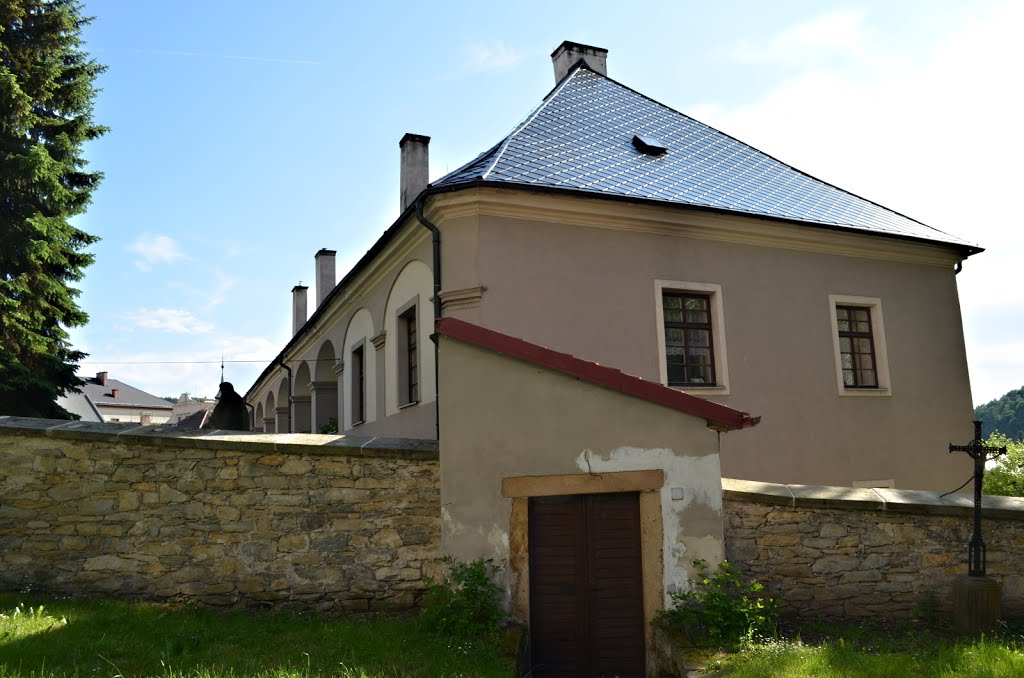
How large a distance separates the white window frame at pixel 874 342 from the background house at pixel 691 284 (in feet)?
0.08

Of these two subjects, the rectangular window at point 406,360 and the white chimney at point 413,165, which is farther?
the white chimney at point 413,165

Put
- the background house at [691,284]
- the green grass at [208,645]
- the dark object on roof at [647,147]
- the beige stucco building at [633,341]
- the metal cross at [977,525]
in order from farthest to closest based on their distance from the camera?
1. the dark object on roof at [647,147]
2. the background house at [691,284]
3. the metal cross at [977,525]
4. the beige stucco building at [633,341]
5. the green grass at [208,645]

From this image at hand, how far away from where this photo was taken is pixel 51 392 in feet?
47.1

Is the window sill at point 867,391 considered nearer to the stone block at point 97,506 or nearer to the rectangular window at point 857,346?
the rectangular window at point 857,346

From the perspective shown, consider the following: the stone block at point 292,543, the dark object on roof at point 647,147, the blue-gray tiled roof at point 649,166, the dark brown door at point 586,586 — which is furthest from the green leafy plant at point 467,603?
the dark object on roof at point 647,147

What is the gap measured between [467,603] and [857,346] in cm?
943

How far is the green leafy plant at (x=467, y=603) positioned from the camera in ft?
20.1

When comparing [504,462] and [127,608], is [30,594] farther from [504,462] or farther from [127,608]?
[504,462]

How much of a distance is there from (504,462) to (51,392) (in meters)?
11.6

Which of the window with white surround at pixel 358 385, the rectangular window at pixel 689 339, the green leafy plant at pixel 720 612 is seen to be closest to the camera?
the green leafy plant at pixel 720 612

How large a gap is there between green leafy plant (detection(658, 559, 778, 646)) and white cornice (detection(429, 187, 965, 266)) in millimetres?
5661

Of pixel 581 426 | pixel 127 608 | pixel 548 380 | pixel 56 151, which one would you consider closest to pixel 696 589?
pixel 581 426

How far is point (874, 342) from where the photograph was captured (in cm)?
1303

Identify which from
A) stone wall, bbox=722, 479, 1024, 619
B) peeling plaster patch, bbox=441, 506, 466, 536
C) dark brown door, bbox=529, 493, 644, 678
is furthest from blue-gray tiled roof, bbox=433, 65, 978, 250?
stone wall, bbox=722, 479, 1024, 619
